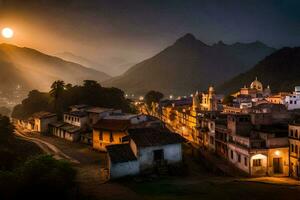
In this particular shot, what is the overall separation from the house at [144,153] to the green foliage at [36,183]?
9781 millimetres

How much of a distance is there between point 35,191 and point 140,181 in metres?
12.3

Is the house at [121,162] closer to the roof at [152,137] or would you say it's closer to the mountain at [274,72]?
the roof at [152,137]

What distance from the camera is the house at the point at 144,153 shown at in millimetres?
34438

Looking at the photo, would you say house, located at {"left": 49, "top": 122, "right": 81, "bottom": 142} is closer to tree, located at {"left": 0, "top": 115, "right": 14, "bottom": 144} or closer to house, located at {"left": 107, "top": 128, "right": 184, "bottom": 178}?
tree, located at {"left": 0, "top": 115, "right": 14, "bottom": 144}

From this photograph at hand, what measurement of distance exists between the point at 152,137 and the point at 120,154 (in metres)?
4.70

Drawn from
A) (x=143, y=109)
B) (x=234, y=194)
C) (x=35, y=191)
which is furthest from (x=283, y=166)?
(x=143, y=109)

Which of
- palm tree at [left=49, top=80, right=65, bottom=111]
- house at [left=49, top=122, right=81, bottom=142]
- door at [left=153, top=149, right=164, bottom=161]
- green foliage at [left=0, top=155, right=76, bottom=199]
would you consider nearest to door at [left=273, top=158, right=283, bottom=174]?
door at [left=153, top=149, right=164, bottom=161]

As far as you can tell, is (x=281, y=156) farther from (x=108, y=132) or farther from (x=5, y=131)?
(x=5, y=131)

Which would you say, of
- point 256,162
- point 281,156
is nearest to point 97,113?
point 256,162

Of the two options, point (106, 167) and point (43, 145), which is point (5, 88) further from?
point (106, 167)

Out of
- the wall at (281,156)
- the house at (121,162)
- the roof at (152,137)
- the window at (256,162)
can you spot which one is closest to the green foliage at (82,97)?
the roof at (152,137)

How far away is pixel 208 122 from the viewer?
5441 centimetres

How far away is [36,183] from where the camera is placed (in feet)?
76.0

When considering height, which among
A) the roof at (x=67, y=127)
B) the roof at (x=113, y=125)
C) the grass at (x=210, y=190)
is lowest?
the grass at (x=210, y=190)
